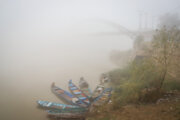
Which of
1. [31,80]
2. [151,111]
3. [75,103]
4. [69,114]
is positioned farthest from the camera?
[31,80]

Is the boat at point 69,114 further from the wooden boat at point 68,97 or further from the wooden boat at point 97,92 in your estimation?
the wooden boat at point 97,92

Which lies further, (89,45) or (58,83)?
(89,45)

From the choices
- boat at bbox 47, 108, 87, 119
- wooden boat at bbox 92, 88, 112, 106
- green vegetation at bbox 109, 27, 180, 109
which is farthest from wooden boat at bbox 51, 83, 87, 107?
green vegetation at bbox 109, 27, 180, 109

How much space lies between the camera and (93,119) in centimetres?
644

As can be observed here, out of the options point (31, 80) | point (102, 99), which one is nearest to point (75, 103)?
point (102, 99)

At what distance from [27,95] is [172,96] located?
1099 centimetres

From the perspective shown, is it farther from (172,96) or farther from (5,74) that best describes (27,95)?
(172,96)

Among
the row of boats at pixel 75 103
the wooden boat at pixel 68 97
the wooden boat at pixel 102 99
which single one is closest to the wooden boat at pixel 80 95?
the row of boats at pixel 75 103

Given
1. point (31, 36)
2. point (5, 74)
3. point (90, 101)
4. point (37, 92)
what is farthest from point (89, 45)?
point (90, 101)

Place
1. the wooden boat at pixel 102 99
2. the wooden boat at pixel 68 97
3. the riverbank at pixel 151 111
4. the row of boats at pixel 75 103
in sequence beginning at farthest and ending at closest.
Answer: the wooden boat at pixel 68 97
the wooden boat at pixel 102 99
the row of boats at pixel 75 103
the riverbank at pixel 151 111

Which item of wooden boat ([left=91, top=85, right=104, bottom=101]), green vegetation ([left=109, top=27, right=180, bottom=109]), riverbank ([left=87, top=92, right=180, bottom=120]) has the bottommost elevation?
wooden boat ([left=91, top=85, right=104, bottom=101])

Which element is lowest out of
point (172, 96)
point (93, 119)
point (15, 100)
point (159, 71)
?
point (15, 100)

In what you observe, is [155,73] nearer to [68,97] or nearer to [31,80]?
[68,97]

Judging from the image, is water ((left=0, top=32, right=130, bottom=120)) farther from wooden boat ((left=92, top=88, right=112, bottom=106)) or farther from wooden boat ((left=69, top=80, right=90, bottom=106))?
wooden boat ((left=92, top=88, right=112, bottom=106))
